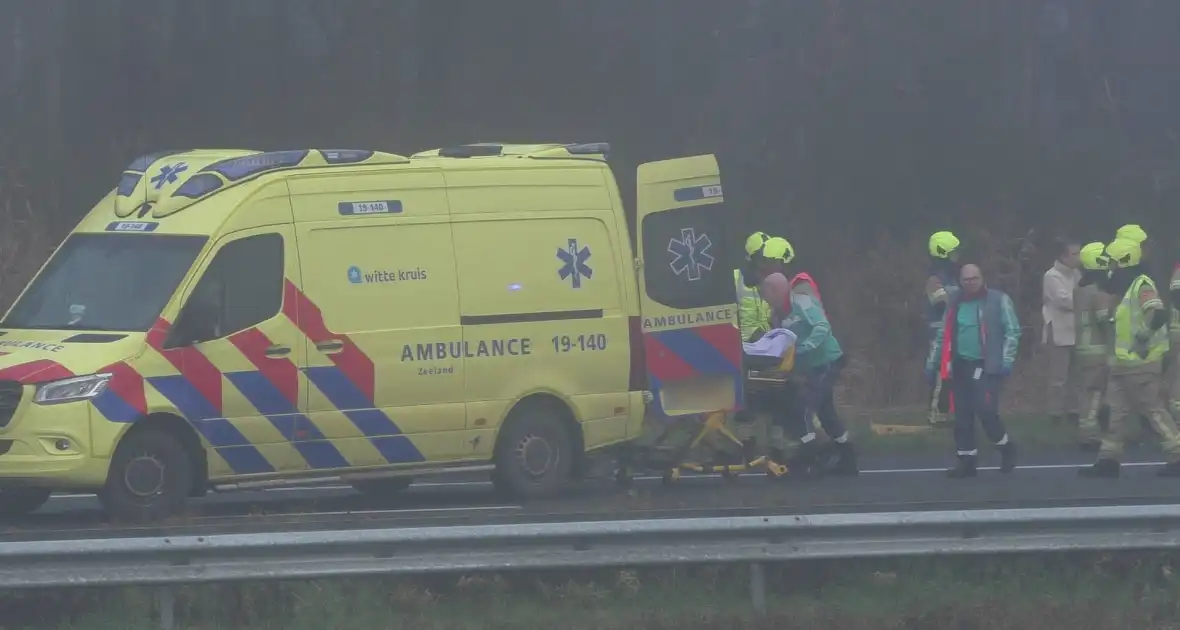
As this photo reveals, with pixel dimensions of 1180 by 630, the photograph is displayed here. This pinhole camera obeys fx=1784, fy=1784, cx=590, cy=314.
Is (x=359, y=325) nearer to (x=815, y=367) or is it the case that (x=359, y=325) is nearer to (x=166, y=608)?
(x=166, y=608)

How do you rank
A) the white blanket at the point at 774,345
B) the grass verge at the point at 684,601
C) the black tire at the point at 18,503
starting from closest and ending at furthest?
the grass verge at the point at 684,601 < the black tire at the point at 18,503 < the white blanket at the point at 774,345

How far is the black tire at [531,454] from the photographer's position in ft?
38.1

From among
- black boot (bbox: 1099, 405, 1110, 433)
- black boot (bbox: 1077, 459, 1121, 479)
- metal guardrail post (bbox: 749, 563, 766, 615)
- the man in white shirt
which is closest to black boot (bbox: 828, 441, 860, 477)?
black boot (bbox: 1077, 459, 1121, 479)

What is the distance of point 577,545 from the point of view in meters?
7.71

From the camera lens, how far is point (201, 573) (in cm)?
747

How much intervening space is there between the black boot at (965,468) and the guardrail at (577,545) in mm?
4744

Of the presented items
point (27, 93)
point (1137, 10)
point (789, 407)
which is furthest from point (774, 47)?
point (789, 407)

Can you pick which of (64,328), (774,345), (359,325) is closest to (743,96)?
(774,345)

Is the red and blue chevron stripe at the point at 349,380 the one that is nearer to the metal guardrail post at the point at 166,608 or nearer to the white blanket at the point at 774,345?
the white blanket at the point at 774,345

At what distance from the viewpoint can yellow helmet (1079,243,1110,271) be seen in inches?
553

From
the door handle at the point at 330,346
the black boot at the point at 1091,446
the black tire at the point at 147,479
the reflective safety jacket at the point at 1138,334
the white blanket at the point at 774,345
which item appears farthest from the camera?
the black boot at the point at 1091,446

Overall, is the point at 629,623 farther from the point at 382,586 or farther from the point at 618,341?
the point at 618,341

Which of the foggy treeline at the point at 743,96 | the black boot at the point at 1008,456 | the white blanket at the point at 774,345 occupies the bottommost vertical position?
the black boot at the point at 1008,456

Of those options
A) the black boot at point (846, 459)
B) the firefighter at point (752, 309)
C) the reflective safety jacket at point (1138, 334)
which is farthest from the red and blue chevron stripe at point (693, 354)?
the reflective safety jacket at point (1138, 334)
